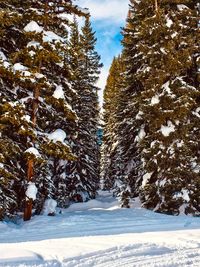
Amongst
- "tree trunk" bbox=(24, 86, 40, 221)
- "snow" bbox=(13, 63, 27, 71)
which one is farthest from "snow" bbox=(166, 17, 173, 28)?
"snow" bbox=(13, 63, 27, 71)

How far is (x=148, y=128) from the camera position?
69.5ft

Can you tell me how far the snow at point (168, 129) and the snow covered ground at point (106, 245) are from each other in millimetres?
6250

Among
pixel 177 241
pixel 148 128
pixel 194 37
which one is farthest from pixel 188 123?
pixel 177 241

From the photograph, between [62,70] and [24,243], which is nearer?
[24,243]

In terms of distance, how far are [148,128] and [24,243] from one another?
1306cm

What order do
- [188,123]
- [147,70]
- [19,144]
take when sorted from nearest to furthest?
1. [19,144]
2. [188,123]
3. [147,70]

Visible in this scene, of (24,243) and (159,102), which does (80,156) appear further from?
(24,243)

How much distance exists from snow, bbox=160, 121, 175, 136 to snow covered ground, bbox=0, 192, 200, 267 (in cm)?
625

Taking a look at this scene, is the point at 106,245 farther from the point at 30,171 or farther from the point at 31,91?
the point at 31,91

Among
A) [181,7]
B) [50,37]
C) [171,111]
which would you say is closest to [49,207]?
[50,37]

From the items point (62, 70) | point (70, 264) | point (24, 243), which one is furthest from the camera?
point (62, 70)

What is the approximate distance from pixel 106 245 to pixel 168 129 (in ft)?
33.7

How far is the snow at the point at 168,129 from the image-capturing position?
60.3 ft

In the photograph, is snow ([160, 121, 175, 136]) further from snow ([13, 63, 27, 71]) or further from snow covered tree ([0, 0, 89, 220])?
snow ([13, 63, 27, 71])
